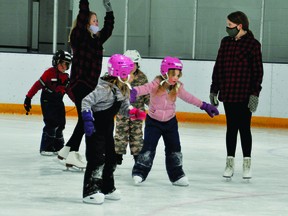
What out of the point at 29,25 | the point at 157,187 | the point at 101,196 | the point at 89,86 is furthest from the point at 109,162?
the point at 29,25

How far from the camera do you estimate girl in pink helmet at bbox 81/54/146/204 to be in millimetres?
5164

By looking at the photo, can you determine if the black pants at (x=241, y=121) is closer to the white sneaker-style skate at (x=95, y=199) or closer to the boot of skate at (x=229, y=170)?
the boot of skate at (x=229, y=170)

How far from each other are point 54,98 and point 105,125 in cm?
272

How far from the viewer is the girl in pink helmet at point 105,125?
5164 millimetres

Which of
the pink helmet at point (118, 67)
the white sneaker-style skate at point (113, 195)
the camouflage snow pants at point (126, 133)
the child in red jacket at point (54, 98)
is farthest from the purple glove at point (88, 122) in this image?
the child in red jacket at point (54, 98)

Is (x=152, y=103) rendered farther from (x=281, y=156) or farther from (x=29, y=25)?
(x=29, y=25)

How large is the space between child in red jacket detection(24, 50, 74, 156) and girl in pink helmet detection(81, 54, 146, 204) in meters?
2.55

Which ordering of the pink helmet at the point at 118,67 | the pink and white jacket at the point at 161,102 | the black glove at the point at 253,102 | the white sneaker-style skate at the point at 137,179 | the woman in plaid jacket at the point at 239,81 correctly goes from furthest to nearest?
the woman in plaid jacket at the point at 239,81
the black glove at the point at 253,102
the pink and white jacket at the point at 161,102
the white sneaker-style skate at the point at 137,179
the pink helmet at the point at 118,67

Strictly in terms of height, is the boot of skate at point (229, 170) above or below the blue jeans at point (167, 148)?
below

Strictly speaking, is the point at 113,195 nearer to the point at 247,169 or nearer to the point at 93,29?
the point at 247,169

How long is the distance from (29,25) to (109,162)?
447 inches

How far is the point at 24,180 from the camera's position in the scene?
611 cm

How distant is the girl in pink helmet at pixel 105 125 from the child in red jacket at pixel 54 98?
2548 millimetres

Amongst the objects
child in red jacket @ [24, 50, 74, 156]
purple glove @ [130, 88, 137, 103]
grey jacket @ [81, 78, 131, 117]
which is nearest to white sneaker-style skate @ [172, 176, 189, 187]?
purple glove @ [130, 88, 137, 103]
